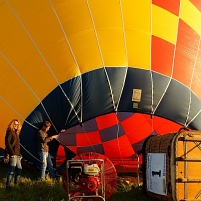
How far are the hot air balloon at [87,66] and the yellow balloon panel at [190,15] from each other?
0.49 metres

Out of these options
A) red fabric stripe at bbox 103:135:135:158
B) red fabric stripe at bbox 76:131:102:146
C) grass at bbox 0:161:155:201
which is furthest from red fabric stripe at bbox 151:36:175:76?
red fabric stripe at bbox 76:131:102:146

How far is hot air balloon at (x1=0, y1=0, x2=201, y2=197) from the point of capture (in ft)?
18.4

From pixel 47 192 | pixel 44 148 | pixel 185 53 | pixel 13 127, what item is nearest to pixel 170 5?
pixel 185 53

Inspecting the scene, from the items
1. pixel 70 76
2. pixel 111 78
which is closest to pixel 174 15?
pixel 111 78

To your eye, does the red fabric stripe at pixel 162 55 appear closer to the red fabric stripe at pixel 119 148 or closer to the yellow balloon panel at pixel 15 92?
the yellow balloon panel at pixel 15 92

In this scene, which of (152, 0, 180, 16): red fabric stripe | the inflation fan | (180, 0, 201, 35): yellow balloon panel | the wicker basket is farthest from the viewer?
(180, 0, 201, 35): yellow balloon panel

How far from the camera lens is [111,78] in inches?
221

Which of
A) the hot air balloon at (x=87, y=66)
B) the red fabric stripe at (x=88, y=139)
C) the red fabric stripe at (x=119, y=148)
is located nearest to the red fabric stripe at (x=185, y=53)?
the hot air balloon at (x=87, y=66)

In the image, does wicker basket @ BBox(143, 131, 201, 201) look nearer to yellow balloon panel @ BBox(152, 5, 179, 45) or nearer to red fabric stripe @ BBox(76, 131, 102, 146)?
yellow balloon panel @ BBox(152, 5, 179, 45)

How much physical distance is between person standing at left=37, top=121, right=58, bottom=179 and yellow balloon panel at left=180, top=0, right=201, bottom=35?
2.90 m

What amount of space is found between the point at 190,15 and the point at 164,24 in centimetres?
65

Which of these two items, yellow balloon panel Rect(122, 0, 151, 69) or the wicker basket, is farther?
yellow balloon panel Rect(122, 0, 151, 69)

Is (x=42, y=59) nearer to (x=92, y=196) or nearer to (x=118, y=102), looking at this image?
(x=118, y=102)

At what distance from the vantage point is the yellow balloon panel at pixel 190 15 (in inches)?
254
